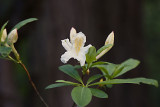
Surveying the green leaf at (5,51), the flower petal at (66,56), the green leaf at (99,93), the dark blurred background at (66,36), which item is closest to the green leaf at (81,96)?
the green leaf at (99,93)

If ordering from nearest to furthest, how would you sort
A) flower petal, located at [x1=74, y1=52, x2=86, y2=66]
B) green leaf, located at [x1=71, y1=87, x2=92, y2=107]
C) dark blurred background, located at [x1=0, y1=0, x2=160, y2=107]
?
green leaf, located at [x1=71, y1=87, x2=92, y2=107] → flower petal, located at [x1=74, y1=52, x2=86, y2=66] → dark blurred background, located at [x1=0, y1=0, x2=160, y2=107]

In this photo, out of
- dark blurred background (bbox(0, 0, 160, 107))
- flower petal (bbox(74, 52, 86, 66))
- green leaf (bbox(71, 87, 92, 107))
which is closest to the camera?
green leaf (bbox(71, 87, 92, 107))

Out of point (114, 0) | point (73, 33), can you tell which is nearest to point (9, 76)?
point (114, 0)

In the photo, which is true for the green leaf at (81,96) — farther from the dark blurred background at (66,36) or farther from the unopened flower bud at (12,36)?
the dark blurred background at (66,36)

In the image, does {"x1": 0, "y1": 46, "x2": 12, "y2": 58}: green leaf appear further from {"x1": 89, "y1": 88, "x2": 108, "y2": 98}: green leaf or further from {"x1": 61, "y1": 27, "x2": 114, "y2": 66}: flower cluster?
{"x1": 89, "y1": 88, "x2": 108, "y2": 98}: green leaf

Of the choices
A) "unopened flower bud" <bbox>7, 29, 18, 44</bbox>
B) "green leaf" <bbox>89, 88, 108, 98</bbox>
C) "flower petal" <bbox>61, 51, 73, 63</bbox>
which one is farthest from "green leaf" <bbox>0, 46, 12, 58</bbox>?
"green leaf" <bbox>89, 88, 108, 98</bbox>

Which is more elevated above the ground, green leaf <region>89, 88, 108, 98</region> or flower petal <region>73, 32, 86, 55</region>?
flower petal <region>73, 32, 86, 55</region>
